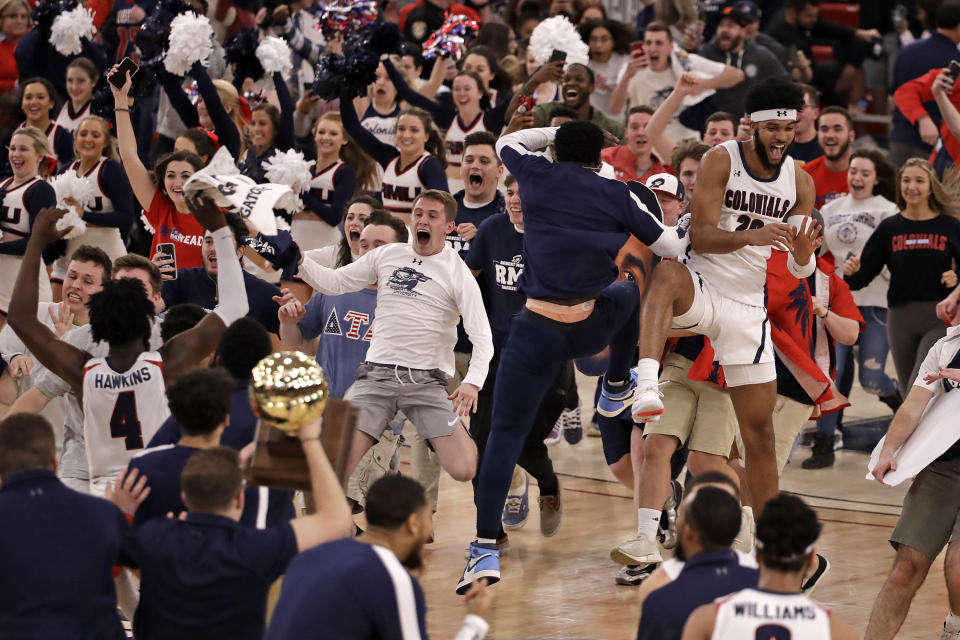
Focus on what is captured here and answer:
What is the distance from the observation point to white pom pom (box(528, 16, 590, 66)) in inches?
456

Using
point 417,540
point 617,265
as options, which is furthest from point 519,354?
point 417,540

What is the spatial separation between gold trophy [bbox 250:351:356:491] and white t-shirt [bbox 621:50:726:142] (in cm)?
816

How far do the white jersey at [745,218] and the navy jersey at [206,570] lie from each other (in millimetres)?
3291

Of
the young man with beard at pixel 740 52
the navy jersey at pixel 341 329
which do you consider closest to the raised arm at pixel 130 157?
the navy jersey at pixel 341 329

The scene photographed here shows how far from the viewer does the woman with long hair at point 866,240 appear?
36.3 feet

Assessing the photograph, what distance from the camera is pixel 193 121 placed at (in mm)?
11516

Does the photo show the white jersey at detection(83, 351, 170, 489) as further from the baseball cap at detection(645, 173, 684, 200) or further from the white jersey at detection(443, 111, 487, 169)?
the white jersey at detection(443, 111, 487, 169)

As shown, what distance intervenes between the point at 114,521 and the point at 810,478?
658cm

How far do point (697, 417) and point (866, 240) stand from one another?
3819mm

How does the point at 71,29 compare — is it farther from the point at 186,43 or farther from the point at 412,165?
the point at 412,165

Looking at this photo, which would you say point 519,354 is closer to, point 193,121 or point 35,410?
point 35,410

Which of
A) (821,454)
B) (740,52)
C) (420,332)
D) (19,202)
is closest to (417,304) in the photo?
(420,332)

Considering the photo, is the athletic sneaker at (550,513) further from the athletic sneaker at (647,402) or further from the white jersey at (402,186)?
the white jersey at (402,186)

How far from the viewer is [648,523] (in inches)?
295
